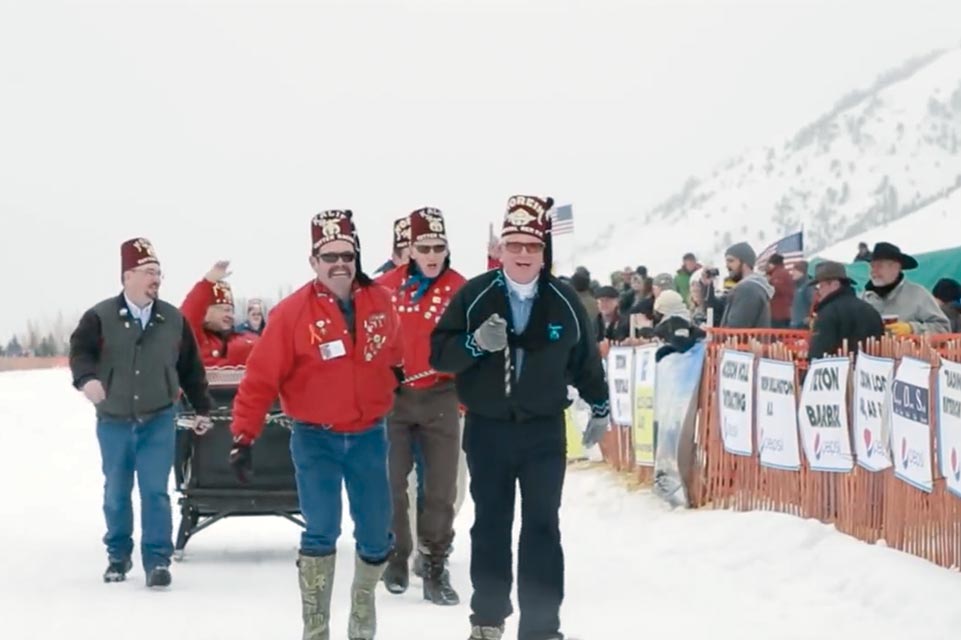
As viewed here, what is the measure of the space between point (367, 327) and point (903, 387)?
325 centimetres

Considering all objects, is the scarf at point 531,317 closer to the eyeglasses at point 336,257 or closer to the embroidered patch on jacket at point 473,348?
the embroidered patch on jacket at point 473,348

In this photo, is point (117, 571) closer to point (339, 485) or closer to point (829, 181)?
point (339, 485)

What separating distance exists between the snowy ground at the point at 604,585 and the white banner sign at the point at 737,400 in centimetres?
56

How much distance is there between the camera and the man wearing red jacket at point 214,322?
41.2 ft

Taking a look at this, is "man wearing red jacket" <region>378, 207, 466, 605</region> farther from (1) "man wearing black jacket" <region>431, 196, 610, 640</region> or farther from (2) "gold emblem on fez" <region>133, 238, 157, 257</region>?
(1) "man wearing black jacket" <region>431, 196, 610, 640</region>

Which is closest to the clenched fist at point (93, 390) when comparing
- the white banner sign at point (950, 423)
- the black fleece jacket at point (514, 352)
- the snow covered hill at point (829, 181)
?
the black fleece jacket at point (514, 352)

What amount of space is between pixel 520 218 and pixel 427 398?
245 centimetres

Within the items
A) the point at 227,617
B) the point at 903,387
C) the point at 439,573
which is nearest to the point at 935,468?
the point at 903,387

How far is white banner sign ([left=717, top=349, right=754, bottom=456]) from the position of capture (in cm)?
1311

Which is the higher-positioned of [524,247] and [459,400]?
[524,247]

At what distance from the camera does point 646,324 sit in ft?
60.7

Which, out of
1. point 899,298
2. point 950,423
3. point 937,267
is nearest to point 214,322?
point 899,298

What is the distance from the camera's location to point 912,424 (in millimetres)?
9883

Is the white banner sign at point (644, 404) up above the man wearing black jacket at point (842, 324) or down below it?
below
